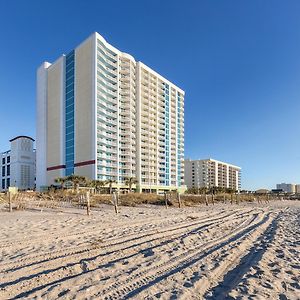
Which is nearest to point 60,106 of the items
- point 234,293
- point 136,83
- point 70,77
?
point 70,77

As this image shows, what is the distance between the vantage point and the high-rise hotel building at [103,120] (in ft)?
244

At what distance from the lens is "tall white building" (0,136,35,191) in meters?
95.6

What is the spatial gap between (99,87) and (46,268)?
73.6 m

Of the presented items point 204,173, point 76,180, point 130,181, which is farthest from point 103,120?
point 204,173

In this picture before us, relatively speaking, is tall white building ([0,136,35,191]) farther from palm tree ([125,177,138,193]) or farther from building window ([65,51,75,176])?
palm tree ([125,177,138,193])

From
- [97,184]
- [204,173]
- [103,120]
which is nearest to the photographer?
[97,184]

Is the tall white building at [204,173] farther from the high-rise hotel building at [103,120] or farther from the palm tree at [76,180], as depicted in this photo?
the palm tree at [76,180]

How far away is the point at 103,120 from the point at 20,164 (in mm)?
37666

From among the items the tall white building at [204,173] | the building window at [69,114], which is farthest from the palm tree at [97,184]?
the tall white building at [204,173]

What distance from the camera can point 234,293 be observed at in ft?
15.3

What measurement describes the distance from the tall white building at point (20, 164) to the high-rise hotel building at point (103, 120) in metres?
14.4

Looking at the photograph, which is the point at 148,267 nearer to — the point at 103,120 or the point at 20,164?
the point at 103,120

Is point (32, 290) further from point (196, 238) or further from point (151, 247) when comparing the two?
point (196, 238)

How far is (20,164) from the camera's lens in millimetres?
95438
